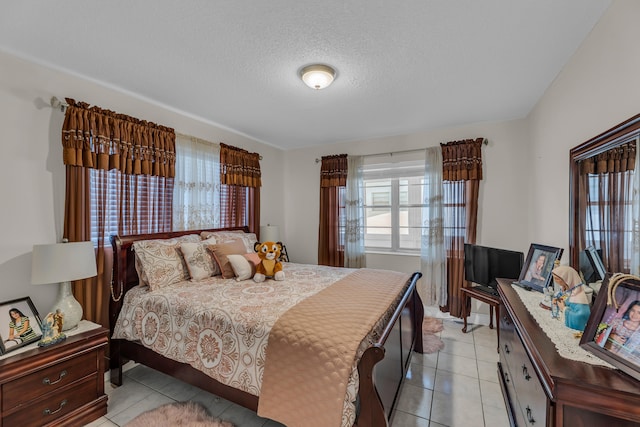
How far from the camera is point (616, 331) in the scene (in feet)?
3.28

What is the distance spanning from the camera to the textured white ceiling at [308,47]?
1.50 metres

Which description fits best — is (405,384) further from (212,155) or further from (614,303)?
(212,155)

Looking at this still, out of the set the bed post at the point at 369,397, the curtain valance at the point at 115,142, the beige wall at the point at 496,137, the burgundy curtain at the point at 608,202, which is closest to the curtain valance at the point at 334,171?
the beige wall at the point at 496,137

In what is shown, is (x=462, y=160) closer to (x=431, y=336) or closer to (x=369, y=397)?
(x=431, y=336)

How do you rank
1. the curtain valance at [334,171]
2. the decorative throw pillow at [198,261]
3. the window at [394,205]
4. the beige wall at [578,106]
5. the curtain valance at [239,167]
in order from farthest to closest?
the curtain valance at [334,171] → the window at [394,205] → the curtain valance at [239,167] → the decorative throw pillow at [198,261] → the beige wall at [578,106]

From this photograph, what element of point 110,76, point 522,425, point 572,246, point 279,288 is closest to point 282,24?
point 110,76

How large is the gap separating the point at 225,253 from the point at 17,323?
142 cm

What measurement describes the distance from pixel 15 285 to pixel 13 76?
1.47 meters

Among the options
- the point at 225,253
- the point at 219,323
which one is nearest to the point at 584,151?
the point at 219,323

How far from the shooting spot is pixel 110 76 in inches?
87.7

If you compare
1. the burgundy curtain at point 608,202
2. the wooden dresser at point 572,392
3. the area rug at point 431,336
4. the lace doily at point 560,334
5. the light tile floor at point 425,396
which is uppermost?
the burgundy curtain at point 608,202

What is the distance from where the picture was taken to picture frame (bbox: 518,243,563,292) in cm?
184

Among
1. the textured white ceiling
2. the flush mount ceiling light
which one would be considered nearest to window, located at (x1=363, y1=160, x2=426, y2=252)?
the textured white ceiling

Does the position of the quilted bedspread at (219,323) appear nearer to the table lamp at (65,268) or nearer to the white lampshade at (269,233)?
the table lamp at (65,268)
